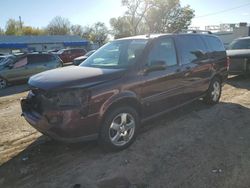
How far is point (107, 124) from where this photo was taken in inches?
178

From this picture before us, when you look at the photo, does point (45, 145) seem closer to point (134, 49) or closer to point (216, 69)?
point (134, 49)

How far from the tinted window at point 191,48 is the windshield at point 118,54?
108 centimetres

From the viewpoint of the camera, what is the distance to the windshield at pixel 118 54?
17.2 ft

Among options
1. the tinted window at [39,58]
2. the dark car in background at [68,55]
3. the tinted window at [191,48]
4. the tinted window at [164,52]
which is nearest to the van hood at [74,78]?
the tinted window at [164,52]

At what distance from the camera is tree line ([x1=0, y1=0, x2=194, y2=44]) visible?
5325 centimetres

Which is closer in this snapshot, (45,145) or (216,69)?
(45,145)

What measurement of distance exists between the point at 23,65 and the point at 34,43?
40592 millimetres

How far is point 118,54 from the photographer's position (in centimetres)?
561

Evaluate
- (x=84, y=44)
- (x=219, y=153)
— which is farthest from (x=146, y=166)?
(x=84, y=44)

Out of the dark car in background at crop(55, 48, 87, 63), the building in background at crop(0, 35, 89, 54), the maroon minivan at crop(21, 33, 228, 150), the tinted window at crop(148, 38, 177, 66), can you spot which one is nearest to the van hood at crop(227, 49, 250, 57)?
the maroon minivan at crop(21, 33, 228, 150)

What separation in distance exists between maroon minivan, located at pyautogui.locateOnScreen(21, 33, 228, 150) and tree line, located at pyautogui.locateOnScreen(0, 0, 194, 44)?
1600 inches

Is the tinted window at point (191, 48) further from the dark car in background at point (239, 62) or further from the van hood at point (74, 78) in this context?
the dark car in background at point (239, 62)

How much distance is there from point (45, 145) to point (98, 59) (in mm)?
1957

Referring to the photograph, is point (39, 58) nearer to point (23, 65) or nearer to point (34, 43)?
point (23, 65)
